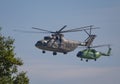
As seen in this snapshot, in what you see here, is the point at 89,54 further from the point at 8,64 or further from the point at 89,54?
the point at 8,64

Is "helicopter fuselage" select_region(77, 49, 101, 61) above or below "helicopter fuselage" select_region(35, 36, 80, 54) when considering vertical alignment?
below

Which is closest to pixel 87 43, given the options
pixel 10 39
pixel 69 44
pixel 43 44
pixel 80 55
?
pixel 80 55

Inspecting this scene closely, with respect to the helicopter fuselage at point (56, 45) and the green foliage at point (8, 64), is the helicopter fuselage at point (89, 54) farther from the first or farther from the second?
the green foliage at point (8, 64)

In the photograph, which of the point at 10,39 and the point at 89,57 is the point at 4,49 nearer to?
the point at 10,39

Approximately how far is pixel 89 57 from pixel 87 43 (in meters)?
9.51

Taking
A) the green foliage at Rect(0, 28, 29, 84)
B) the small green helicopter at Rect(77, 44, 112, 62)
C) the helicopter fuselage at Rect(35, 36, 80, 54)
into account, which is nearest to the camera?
the green foliage at Rect(0, 28, 29, 84)

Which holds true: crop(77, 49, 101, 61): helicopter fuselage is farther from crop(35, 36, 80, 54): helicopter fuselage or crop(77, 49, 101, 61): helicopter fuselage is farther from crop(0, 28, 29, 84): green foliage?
crop(0, 28, 29, 84): green foliage

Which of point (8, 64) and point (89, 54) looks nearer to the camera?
point (8, 64)

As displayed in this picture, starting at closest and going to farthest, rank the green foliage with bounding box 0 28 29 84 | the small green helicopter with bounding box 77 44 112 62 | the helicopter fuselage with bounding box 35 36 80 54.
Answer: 1. the green foliage with bounding box 0 28 29 84
2. the helicopter fuselage with bounding box 35 36 80 54
3. the small green helicopter with bounding box 77 44 112 62

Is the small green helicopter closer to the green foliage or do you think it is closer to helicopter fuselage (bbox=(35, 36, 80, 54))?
helicopter fuselage (bbox=(35, 36, 80, 54))

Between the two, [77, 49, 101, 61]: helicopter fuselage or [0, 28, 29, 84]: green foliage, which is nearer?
[0, 28, 29, 84]: green foliage

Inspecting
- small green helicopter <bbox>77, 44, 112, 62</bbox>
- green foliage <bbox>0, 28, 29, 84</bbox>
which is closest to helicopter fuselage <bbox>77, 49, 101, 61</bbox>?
small green helicopter <bbox>77, 44, 112, 62</bbox>

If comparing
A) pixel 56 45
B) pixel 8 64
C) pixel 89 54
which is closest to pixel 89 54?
pixel 89 54

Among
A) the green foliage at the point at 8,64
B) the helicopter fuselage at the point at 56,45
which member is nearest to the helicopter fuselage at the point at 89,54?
the helicopter fuselage at the point at 56,45
